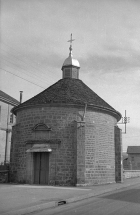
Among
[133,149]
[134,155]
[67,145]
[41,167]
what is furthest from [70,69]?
[133,149]

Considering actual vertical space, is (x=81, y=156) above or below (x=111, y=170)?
above

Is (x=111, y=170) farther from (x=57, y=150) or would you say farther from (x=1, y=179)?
(x=1, y=179)

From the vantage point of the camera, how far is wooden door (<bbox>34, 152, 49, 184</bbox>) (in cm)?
1748

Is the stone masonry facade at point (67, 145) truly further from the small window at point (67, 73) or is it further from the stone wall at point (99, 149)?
the small window at point (67, 73)

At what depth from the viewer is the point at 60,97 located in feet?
61.5

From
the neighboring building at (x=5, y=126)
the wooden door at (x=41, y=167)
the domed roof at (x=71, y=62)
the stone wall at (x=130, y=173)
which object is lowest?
the stone wall at (x=130, y=173)

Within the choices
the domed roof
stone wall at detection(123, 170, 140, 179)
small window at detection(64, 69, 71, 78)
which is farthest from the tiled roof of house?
small window at detection(64, 69, 71, 78)

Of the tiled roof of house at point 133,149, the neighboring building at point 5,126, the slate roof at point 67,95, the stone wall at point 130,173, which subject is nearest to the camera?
the slate roof at point 67,95

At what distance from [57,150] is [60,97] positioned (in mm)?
3982

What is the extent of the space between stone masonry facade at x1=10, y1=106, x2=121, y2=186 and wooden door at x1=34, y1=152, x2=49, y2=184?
309 mm

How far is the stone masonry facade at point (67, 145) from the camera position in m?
17.2

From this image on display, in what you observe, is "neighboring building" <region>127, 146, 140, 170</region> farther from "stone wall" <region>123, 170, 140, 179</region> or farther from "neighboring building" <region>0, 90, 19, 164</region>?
"neighboring building" <region>0, 90, 19, 164</region>

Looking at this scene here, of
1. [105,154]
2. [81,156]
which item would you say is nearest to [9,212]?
[81,156]

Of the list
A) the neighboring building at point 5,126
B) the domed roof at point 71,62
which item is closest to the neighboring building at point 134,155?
the neighboring building at point 5,126
